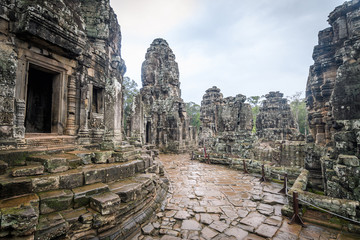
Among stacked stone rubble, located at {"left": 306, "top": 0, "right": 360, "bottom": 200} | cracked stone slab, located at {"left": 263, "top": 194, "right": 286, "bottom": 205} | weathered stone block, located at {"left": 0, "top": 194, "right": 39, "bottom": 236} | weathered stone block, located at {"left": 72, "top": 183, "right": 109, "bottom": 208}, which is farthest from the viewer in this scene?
cracked stone slab, located at {"left": 263, "top": 194, "right": 286, "bottom": 205}

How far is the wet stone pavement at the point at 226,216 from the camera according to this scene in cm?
302

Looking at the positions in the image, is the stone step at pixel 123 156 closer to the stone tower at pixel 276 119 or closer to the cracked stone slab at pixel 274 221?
the cracked stone slab at pixel 274 221

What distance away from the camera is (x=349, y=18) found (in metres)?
5.64

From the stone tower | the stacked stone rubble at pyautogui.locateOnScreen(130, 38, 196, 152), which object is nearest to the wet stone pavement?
the stacked stone rubble at pyautogui.locateOnScreen(130, 38, 196, 152)

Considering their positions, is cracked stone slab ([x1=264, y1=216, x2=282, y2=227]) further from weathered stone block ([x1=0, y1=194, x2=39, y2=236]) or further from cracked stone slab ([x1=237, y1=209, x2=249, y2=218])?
weathered stone block ([x1=0, y1=194, x2=39, y2=236])

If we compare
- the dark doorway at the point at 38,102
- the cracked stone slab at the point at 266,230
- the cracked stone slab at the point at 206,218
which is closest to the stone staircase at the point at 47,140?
the dark doorway at the point at 38,102

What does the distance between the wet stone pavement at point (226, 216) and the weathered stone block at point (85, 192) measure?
1080 mm

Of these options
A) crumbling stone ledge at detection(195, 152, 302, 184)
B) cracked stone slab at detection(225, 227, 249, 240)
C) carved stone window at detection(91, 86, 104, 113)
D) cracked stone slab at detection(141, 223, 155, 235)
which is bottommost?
cracked stone slab at detection(225, 227, 249, 240)

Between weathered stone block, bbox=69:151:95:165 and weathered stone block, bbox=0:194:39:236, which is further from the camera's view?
weathered stone block, bbox=69:151:95:165

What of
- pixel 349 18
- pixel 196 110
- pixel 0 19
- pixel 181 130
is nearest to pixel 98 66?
pixel 0 19

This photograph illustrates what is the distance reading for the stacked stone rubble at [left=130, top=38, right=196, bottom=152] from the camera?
15.7 m

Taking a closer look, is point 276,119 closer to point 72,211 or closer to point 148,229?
point 148,229

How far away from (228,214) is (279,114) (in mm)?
17825

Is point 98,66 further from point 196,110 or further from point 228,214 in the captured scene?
point 196,110
